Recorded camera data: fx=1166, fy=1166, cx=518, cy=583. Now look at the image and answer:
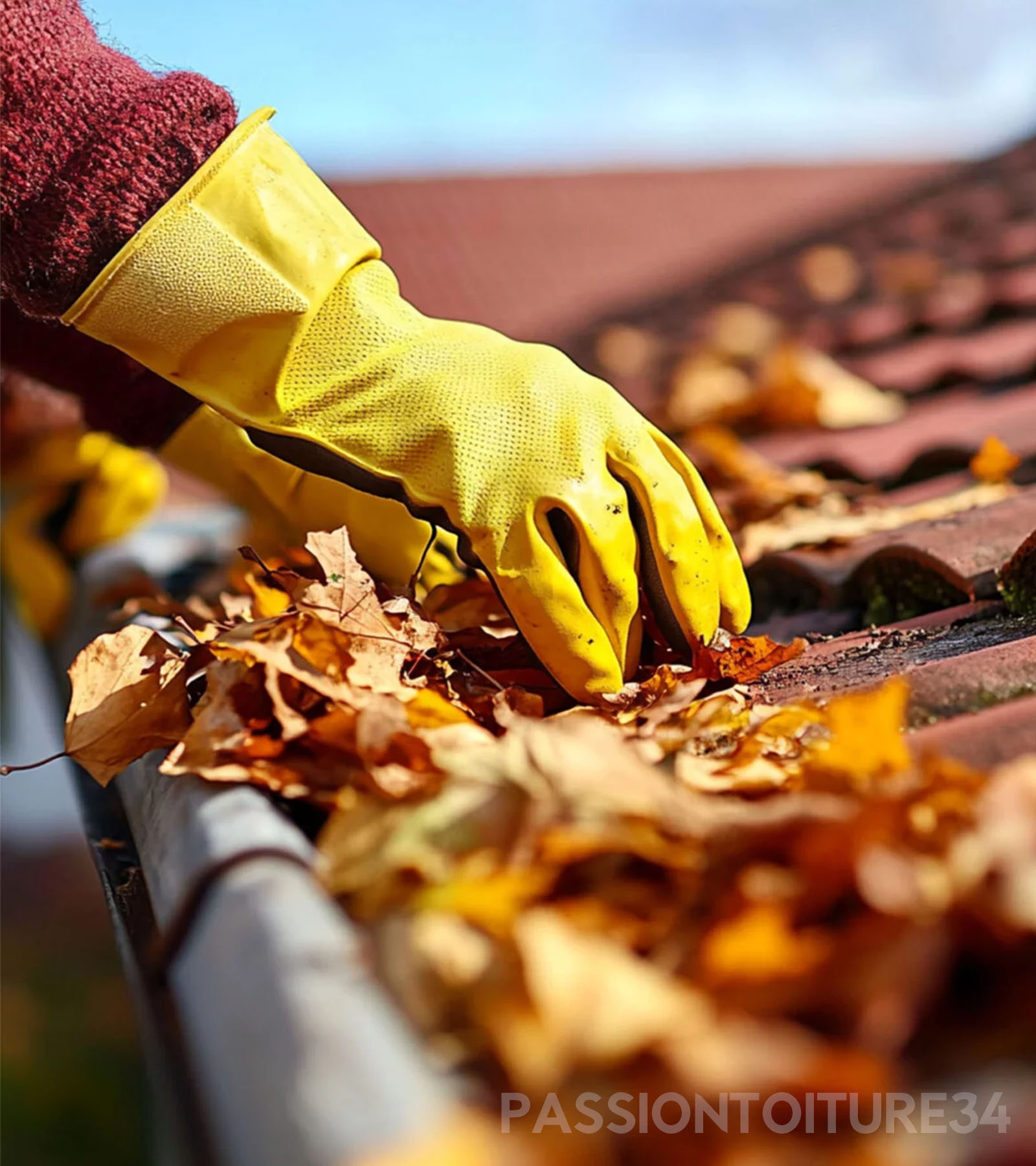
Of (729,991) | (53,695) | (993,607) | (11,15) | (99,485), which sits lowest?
(53,695)

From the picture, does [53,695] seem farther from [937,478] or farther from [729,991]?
[729,991]

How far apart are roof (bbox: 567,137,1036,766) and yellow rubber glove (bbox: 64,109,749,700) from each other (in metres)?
0.19

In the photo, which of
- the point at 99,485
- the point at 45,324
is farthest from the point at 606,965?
the point at 99,485

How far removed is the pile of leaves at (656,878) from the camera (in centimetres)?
58

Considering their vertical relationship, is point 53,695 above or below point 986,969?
below

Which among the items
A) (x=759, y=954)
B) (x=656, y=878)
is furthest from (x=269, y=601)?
(x=759, y=954)

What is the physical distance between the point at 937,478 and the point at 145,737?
62.5 inches

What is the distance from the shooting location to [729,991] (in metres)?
0.61

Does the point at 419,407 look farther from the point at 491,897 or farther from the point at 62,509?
the point at 62,509

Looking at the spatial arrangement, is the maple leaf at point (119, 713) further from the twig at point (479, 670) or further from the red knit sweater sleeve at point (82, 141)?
the red knit sweater sleeve at point (82, 141)

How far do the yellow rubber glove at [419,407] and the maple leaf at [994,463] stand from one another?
2.80 ft

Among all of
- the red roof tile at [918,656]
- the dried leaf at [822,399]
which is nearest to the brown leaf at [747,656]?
the red roof tile at [918,656]

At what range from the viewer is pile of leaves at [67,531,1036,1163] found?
0.58m

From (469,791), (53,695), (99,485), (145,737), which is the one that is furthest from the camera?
(99,485)
